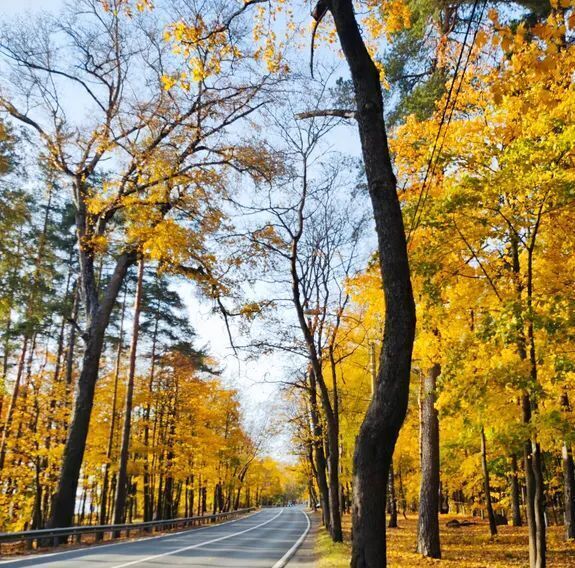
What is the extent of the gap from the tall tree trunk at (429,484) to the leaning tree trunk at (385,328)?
763 cm

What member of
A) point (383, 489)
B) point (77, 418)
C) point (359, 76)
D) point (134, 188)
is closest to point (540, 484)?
point (383, 489)

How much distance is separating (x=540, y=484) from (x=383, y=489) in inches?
208

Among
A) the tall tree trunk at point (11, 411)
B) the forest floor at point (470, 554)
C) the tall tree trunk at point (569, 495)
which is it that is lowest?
the forest floor at point (470, 554)

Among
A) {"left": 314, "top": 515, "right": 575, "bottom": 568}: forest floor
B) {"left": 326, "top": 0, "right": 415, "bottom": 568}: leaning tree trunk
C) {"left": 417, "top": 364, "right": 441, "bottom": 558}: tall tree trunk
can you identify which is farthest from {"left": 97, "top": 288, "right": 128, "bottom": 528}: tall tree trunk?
{"left": 326, "top": 0, "right": 415, "bottom": 568}: leaning tree trunk

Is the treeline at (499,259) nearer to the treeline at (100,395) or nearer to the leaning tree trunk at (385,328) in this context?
the leaning tree trunk at (385,328)

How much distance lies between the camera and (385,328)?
14.5 ft

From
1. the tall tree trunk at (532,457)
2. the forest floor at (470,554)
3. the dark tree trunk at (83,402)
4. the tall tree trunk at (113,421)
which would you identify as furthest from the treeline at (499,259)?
the tall tree trunk at (113,421)

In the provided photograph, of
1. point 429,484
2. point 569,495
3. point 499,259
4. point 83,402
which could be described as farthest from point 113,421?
point 499,259

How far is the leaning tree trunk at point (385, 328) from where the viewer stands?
158 inches

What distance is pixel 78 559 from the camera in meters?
10.2

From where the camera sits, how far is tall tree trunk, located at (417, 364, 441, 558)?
11.5 m

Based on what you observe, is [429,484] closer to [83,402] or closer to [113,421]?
[83,402]

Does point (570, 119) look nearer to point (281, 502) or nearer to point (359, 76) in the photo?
point (359, 76)

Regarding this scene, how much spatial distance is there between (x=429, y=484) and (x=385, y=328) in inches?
365
